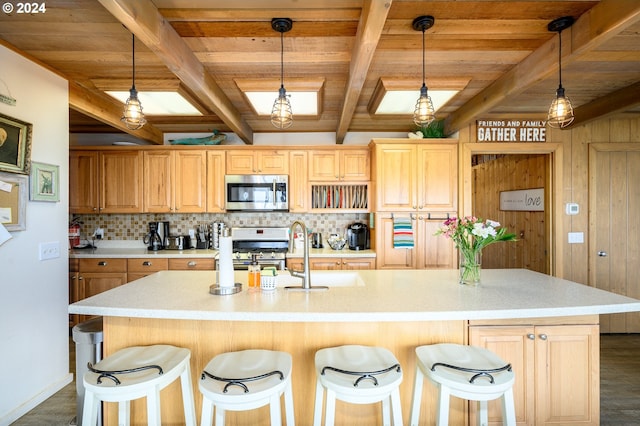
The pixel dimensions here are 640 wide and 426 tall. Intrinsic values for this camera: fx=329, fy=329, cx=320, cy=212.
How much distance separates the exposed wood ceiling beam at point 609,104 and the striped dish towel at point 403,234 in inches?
82.0

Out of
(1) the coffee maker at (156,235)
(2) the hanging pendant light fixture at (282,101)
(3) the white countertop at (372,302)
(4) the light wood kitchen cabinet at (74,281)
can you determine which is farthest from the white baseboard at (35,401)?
(2) the hanging pendant light fixture at (282,101)

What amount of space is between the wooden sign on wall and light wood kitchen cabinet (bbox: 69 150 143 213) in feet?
13.6

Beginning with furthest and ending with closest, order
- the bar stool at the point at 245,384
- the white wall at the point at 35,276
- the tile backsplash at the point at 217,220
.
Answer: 1. the tile backsplash at the point at 217,220
2. the white wall at the point at 35,276
3. the bar stool at the point at 245,384

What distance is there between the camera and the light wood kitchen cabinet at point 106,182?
3953 millimetres

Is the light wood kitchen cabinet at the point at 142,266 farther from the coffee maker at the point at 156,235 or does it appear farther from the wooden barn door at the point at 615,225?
the wooden barn door at the point at 615,225

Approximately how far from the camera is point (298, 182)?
13.1ft

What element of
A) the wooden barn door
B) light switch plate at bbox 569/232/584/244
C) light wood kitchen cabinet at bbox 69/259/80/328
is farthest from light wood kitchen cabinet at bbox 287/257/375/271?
the wooden barn door

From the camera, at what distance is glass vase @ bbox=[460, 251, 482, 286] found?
2027 millimetres

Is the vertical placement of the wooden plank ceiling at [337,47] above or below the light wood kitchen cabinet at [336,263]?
above

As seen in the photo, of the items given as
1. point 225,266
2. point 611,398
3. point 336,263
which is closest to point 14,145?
point 225,266

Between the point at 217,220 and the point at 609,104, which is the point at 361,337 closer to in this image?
the point at 217,220

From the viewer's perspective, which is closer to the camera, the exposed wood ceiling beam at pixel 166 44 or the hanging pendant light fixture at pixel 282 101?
the exposed wood ceiling beam at pixel 166 44

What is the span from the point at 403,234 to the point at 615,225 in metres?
2.37

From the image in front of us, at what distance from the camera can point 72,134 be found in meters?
4.28
